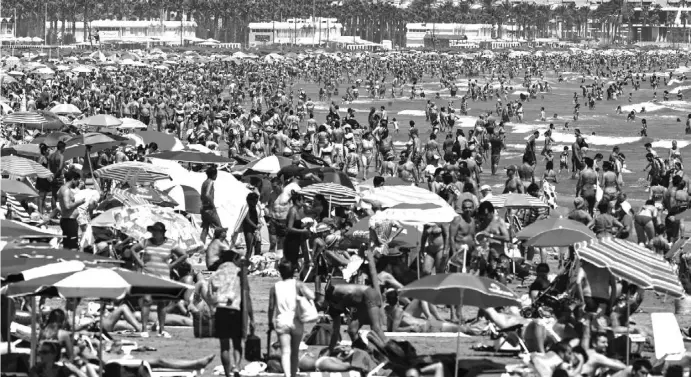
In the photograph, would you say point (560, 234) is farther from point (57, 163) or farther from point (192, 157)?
point (57, 163)

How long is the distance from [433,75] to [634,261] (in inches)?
3901

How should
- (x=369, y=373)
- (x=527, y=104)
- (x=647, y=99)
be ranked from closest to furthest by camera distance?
(x=369, y=373), (x=527, y=104), (x=647, y=99)

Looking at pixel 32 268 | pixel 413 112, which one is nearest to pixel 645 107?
pixel 413 112

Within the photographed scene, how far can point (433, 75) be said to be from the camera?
109250 mm

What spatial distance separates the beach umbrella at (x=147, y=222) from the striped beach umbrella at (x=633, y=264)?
4.37 meters

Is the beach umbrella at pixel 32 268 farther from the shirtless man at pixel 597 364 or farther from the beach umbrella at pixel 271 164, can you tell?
the beach umbrella at pixel 271 164

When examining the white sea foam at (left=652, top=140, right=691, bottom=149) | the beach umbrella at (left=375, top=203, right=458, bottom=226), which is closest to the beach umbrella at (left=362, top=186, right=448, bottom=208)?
the beach umbrella at (left=375, top=203, right=458, bottom=226)

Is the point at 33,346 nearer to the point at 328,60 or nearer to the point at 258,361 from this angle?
the point at 258,361

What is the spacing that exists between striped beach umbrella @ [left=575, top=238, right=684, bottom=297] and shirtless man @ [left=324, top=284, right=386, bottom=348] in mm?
1732

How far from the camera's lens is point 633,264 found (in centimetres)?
1066

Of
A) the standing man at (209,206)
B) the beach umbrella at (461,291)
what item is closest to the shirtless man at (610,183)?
the standing man at (209,206)

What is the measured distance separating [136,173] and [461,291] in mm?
8321

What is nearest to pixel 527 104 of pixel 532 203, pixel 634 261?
pixel 532 203

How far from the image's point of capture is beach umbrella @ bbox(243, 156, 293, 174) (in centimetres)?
1931
